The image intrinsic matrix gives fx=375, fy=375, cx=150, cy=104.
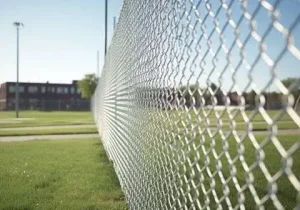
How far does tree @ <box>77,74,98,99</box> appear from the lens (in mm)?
76762

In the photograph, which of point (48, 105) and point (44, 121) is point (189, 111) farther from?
point (48, 105)

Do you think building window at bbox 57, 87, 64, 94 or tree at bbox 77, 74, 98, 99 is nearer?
tree at bbox 77, 74, 98, 99

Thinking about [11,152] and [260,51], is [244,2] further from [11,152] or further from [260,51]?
[11,152]

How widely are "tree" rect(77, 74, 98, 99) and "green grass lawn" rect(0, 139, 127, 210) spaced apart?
6688cm

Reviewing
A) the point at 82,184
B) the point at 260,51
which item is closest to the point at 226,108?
the point at 260,51

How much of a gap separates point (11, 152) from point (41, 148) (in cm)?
101

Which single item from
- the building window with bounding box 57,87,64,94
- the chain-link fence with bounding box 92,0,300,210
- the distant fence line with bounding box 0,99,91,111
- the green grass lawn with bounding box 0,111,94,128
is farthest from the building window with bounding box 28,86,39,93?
the chain-link fence with bounding box 92,0,300,210

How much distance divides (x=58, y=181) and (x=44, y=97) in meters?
82.4

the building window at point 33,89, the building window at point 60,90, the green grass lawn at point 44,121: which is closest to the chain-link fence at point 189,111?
the green grass lawn at point 44,121

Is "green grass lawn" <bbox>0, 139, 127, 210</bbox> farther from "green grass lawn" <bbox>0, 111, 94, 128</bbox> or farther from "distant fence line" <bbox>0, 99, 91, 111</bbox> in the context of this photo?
"distant fence line" <bbox>0, 99, 91, 111</bbox>

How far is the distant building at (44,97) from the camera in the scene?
8000 cm

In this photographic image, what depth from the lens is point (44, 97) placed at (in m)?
85.8

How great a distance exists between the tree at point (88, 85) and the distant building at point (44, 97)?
5.91 meters

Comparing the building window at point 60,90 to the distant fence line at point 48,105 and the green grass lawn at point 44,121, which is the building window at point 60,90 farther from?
the green grass lawn at point 44,121
